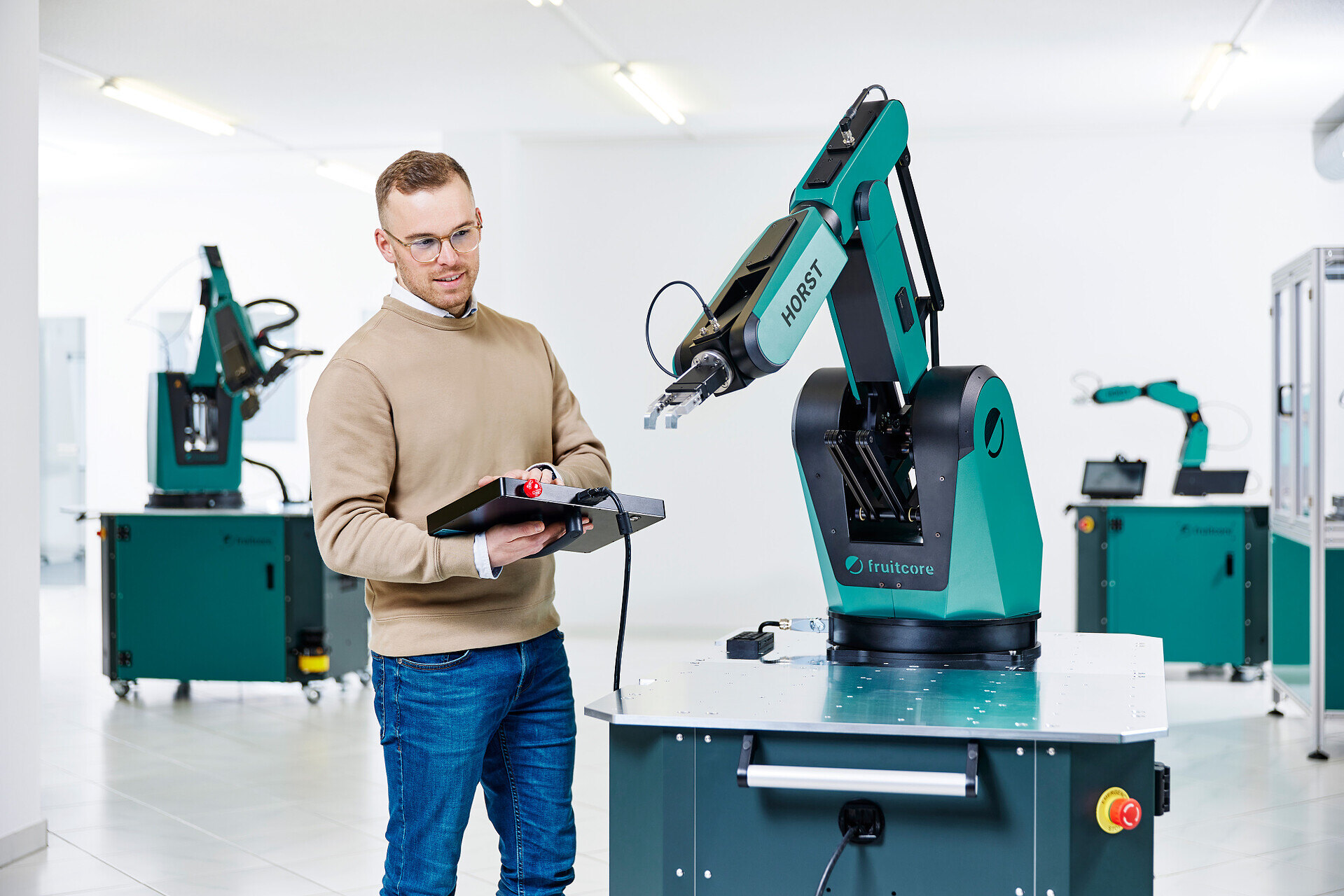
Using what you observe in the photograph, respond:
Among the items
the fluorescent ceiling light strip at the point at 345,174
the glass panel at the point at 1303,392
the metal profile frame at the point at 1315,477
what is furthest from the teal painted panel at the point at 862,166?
the fluorescent ceiling light strip at the point at 345,174

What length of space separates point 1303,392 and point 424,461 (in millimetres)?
3732

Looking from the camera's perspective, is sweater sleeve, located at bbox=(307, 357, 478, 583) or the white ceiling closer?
sweater sleeve, located at bbox=(307, 357, 478, 583)

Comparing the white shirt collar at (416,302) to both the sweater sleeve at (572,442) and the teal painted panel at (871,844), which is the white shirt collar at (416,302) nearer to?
the sweater sleeve at (572,442)

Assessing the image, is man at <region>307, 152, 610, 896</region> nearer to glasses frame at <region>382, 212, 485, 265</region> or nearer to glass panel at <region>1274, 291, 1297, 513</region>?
glasses frame at <region>382, 212, 485, 265</region>

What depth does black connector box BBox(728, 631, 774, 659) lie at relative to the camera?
1.88 meters

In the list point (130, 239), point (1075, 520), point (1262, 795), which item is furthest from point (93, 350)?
point (1262, 795)

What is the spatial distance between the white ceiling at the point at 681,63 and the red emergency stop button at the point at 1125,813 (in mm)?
3979

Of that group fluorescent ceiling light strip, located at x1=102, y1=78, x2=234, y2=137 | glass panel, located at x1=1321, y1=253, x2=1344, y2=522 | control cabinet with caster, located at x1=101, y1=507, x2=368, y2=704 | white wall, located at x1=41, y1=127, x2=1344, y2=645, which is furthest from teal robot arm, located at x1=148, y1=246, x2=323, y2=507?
glass panel, located at x1=1321, y1=253, x2=1344, y2=522

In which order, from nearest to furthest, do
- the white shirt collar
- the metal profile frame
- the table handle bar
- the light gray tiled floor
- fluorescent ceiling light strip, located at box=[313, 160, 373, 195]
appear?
the table handle bar → the white shirt collar → the light gray tiled floor → the metal profile frame → fluorescent ceiling light strip, located at box=[313, 160, 373, 195]

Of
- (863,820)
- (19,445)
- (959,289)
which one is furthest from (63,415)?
(863,820)

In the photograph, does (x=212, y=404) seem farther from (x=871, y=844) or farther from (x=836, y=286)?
(x=871, y=844)

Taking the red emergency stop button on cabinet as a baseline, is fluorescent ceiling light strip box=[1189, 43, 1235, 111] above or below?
above

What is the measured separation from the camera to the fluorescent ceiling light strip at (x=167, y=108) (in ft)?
19.7

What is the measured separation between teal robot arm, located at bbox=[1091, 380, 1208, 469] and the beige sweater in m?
4.27
